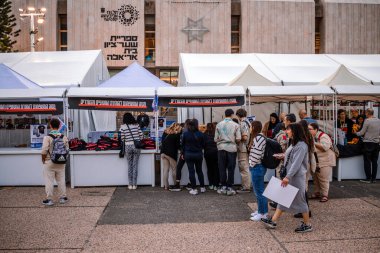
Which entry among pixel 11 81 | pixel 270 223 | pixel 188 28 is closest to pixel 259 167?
pixel 270 223

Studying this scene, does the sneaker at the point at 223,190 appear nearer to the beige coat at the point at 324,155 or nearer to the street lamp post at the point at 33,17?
the beige coat at the point at 324,155

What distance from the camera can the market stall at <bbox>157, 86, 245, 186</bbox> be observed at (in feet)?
32.6

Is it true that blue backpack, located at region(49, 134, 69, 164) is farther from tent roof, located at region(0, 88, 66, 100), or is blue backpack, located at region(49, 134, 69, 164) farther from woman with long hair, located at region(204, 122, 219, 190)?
woman with long hair, located at region(204, 122, 219, 190)

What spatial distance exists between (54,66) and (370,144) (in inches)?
440

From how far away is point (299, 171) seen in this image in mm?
5906

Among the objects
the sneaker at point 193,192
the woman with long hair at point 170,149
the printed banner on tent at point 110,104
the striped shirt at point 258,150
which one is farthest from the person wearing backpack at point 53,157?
the striped shirt at point 258,150

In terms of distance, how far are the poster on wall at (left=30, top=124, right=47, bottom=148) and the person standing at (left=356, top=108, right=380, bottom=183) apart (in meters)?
8.51

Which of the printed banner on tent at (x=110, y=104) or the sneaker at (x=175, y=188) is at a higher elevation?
the printed banner on tent at (x=110, y=104)

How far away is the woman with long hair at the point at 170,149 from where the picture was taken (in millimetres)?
9250

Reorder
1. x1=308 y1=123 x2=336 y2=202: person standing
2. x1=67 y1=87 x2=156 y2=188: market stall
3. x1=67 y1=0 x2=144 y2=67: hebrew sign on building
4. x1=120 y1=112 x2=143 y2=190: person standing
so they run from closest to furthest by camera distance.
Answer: x1=308 y1=123 x2=336 y2=202: person standing → x1=120 y1=112 x2=143 y2=190: person standing → x1=67 y1=87 x2=156 y2=188: market stall → x1=67 y1=0 x2=144 y2=67: hebrew sign on building

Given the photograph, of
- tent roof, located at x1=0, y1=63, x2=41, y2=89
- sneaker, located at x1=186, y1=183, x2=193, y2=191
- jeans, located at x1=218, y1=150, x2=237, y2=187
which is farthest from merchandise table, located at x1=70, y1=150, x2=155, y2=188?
tent roof, located at x1=0, y1=63, x2=41, y2=89

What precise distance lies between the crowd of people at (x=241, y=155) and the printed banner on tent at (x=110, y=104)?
0.59 metres

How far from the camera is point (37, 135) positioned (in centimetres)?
1055

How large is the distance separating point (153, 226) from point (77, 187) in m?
4.02
